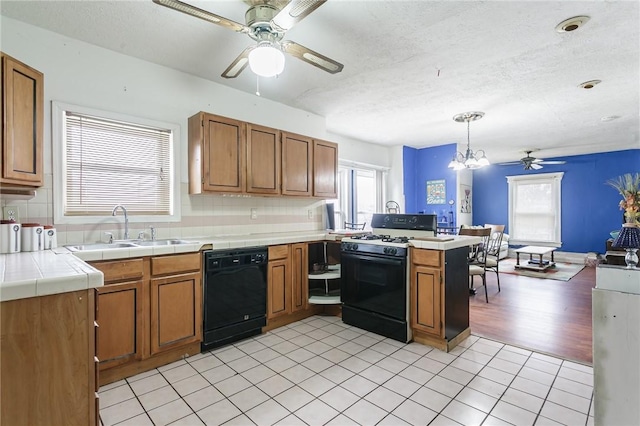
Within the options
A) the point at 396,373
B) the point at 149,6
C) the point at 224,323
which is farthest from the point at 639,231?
the point at 149,6

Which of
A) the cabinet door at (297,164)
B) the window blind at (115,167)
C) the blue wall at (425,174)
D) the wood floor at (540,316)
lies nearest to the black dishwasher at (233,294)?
the window blind at (115,167)

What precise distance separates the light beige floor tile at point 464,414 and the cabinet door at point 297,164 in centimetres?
254

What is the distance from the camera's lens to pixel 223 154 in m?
3.10

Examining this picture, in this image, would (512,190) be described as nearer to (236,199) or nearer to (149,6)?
(236,199)

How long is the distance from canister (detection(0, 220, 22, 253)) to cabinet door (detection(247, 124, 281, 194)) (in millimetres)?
1792

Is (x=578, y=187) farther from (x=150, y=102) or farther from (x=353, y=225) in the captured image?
(x=150, y=102)

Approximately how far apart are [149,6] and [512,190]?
8.65 metres

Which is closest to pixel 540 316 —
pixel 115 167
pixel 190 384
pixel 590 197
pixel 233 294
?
pixel 233 294

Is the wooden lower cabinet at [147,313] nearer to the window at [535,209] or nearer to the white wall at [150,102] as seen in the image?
the white wall at [150,102]

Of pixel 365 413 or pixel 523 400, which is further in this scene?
pixel 523 400

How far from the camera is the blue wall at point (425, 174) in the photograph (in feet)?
20.1

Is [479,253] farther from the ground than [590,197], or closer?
closer

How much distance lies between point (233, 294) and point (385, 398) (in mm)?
1505

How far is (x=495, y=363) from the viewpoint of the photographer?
2482 mm
